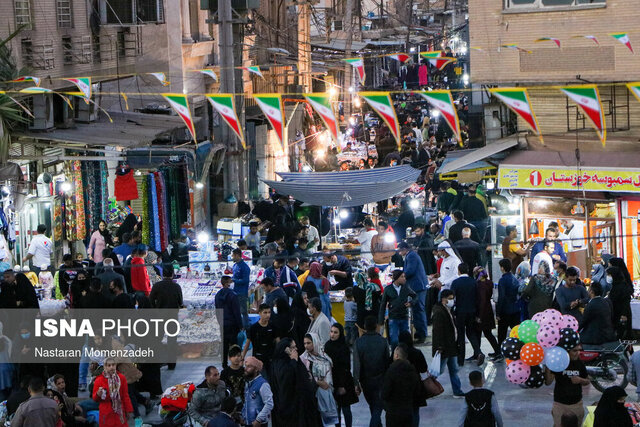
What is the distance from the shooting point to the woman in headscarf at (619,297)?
14867mm

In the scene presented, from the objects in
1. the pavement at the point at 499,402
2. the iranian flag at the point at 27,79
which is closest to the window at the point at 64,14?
the iranian flag at the point at 27,79

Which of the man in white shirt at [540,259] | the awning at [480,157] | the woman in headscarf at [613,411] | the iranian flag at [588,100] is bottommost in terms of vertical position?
the woman in headscarf at [613,411]

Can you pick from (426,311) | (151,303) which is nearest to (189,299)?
(151,303)

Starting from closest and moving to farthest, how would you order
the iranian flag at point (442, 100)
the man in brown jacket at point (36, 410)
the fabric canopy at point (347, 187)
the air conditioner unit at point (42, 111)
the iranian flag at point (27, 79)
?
the man in brown jacket at point (36, 410) → the iranian flag at point (442, 100) → the iranian flag at point (27, 79) → the air conditioner unit at point (42, 111) → the fabric canopy at point (347, 187)

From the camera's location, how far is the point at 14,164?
19094mm

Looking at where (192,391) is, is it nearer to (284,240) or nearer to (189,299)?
(189,299)

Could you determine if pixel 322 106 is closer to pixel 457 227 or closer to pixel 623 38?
pixel 457 227

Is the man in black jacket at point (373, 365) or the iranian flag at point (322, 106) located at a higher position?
the iranian flag at point (322, 106)

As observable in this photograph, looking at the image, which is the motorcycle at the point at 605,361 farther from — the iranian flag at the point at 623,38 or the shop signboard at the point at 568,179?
the iranian flag at the point at 623,38

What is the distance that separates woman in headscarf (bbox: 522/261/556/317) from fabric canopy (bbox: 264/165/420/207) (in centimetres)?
701

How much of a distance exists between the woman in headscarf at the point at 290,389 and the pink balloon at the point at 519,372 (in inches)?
97.2

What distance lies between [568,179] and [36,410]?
10.5 meters

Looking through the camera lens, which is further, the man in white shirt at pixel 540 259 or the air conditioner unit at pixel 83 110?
the air conditioner unit at pixel 83 110

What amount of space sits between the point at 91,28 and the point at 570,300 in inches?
542
